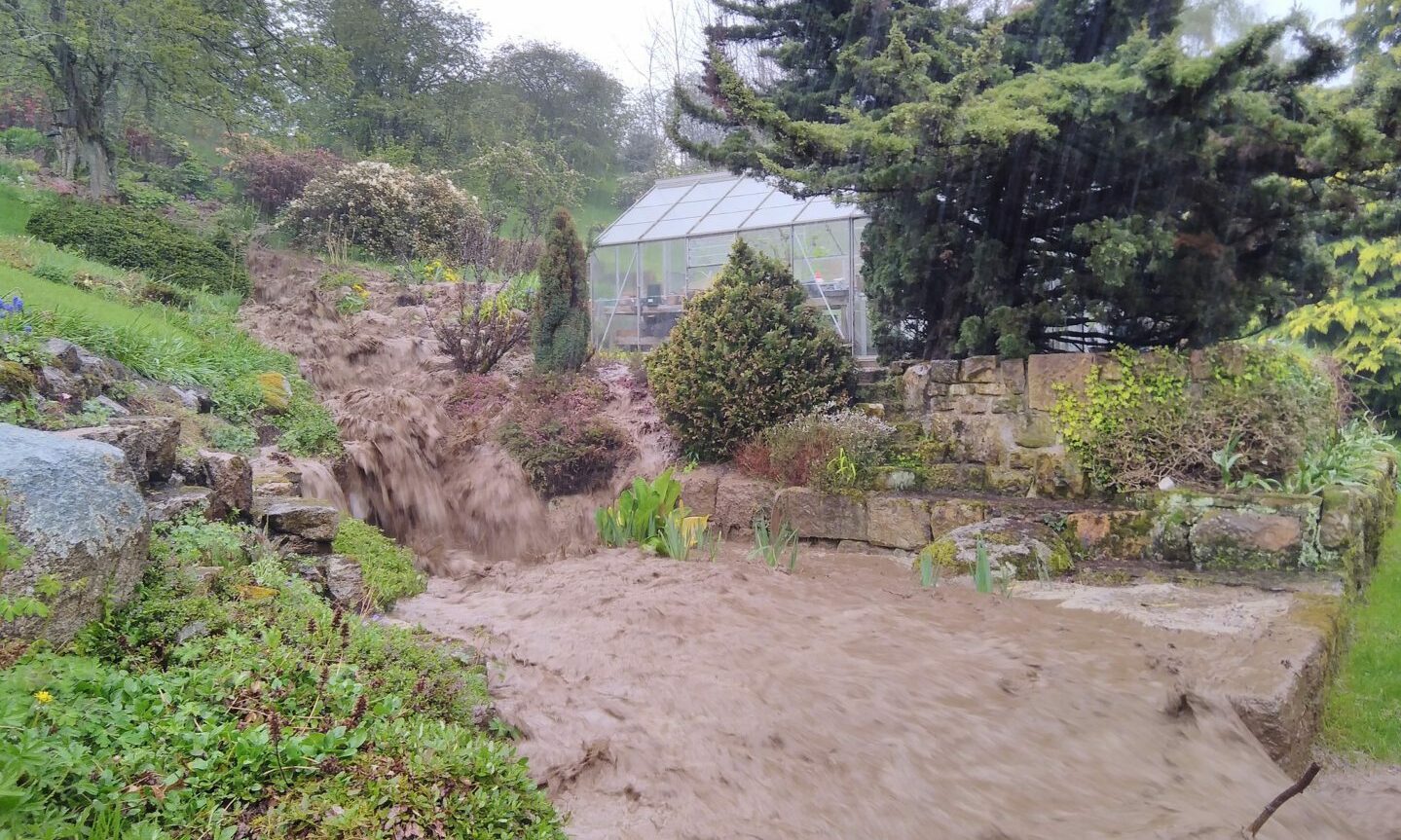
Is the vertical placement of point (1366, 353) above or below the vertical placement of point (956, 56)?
below

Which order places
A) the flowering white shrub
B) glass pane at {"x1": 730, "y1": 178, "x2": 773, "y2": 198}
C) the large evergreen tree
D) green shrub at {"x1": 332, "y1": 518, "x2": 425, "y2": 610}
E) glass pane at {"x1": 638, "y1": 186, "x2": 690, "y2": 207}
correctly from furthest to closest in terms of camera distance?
the flowering white shrub < glass pane at {"x1": 638, "y1": 186, "x2": 690, "y2": 207} < glass pane at {"x1": 730, "y1": 178, "x2": 773, "y2": 198} < the large evergreen tree < green shrub at {"x1": 332, "y1": 518, "x2": 425, "y2": 610}

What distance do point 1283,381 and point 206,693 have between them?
21.7 ft

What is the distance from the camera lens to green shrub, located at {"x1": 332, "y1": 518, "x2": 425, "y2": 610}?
4617 millimetres

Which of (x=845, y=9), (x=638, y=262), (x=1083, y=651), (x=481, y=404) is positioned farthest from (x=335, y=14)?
(x=1083, y=651)

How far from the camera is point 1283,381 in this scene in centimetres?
593

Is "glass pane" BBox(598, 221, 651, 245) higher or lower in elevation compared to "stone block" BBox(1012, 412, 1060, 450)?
higher

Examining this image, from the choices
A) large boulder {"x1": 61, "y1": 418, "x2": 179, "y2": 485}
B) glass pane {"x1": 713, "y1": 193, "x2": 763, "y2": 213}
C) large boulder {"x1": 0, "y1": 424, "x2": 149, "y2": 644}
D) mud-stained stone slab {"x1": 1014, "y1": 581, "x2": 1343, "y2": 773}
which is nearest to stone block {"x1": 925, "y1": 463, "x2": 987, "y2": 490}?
mud-stained stone slab {"x1": 1014, "y1": 581, "x2": 1343, "y2": 773}

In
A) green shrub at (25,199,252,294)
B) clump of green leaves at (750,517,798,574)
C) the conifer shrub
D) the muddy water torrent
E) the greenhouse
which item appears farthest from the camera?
green shrub at (25,199,252,294)

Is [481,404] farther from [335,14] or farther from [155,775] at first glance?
[335,14]

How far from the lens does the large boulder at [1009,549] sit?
18.1 ft

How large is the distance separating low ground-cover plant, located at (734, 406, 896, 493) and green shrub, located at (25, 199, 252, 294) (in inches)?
342

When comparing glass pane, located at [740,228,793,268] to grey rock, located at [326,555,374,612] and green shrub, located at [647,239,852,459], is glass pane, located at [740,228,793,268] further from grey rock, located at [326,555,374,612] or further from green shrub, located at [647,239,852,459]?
grey rock, located at [326,555,374,612]

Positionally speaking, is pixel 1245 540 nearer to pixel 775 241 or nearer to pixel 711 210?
pixel 775 241

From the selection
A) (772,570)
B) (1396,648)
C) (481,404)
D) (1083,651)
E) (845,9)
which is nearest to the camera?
(1083,651)
